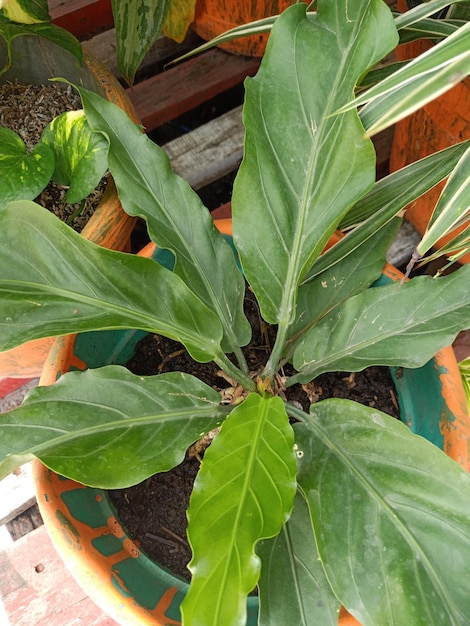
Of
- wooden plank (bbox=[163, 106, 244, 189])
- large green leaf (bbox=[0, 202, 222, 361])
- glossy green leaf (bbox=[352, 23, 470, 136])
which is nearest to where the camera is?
glossy green leaf (bbox=[352, 23, 470, 136])

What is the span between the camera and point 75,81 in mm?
877

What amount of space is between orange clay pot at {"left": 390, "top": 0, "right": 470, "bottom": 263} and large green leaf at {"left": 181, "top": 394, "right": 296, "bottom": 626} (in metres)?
0.41

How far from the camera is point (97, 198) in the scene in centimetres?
84

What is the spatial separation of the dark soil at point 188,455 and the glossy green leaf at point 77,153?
0.70 ft

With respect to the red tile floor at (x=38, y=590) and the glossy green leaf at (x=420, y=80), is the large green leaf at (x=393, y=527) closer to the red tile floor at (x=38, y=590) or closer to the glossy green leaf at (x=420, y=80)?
the glossy green leaf at (x=420, y=80)

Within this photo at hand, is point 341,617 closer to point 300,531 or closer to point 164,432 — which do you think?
point 300,531

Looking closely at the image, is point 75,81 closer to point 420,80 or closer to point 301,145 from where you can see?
point 301,145

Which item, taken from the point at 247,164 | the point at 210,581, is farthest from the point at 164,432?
the point at 247,164

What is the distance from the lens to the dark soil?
2.31 ft

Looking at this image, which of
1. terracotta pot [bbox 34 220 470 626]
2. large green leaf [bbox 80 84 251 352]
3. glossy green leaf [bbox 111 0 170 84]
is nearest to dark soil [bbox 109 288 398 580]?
terracotta pot [bbox 34 220 470 626]

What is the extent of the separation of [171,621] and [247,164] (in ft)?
1.46

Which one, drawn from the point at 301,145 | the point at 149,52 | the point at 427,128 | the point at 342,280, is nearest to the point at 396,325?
the point at 342,280

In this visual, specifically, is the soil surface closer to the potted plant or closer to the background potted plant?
the background potted plant

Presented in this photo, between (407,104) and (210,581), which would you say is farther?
(210,581)
